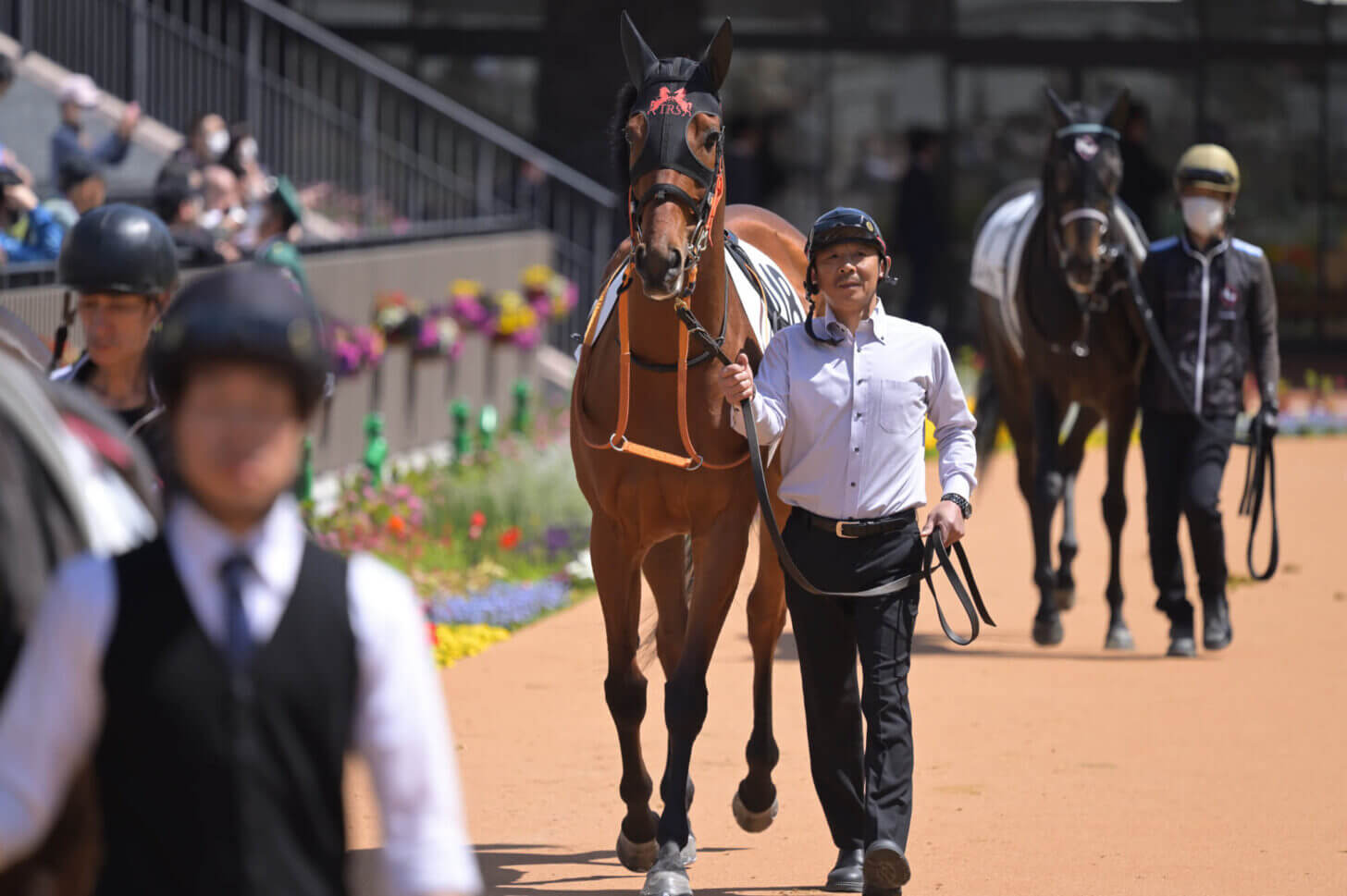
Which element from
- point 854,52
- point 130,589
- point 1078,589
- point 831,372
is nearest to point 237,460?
point 130,589

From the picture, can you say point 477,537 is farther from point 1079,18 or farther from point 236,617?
point 1079,18

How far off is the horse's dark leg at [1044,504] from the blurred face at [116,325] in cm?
583

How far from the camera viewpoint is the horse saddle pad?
19.8 ft

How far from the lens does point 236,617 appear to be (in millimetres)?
2451

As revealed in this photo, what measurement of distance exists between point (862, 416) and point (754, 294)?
3.31 ft

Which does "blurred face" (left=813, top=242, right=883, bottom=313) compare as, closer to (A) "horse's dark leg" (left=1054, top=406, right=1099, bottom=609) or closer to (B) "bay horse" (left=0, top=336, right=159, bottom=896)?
(B) "bay horse" (left=0, top=336, right=159, bottom=896)

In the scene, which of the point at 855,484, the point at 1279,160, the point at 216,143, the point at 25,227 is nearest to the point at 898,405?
the point at 855,484

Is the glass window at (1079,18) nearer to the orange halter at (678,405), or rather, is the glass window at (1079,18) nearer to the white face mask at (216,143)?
the white face mask at (216,143)

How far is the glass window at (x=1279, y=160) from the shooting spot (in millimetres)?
21484

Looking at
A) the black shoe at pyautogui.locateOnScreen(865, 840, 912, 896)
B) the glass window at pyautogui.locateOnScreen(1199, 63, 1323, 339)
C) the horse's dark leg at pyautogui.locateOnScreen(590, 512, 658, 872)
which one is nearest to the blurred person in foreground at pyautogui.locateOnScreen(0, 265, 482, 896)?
the black shoe at pyautogui.locateOnScreen(865, 840, 912, 896)

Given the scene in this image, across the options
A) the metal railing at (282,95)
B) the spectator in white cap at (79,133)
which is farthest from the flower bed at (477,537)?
the metal railing at (282,95)

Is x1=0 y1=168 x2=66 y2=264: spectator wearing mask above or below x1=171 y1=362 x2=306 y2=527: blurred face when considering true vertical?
above

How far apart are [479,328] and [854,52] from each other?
7.22m

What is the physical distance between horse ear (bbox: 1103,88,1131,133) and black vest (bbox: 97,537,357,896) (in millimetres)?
7731
